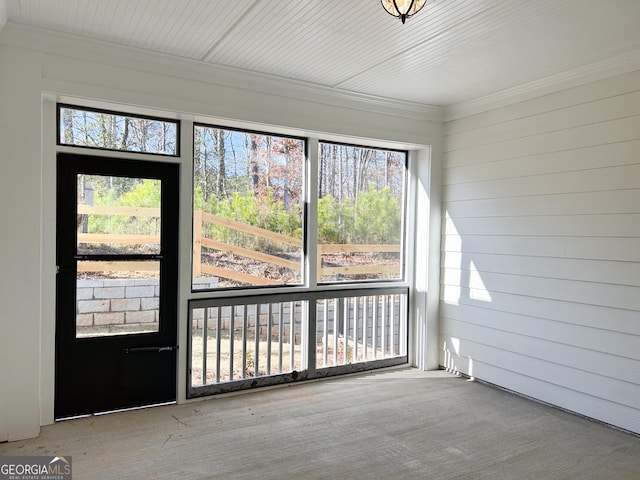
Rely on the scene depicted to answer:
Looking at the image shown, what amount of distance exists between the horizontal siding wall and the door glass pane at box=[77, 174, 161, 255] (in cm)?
288

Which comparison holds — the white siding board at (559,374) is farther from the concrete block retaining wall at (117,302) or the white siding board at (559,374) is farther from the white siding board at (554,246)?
the concrete block retaining wall at (117,302)

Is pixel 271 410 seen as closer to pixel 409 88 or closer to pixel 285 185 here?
pixel 285 185

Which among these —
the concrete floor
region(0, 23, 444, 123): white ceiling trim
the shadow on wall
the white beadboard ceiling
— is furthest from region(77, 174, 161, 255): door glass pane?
the shadow on wall

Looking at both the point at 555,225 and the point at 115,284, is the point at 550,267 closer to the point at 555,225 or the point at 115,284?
the point at 555,225

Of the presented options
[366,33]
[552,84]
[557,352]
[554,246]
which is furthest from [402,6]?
[557,352]

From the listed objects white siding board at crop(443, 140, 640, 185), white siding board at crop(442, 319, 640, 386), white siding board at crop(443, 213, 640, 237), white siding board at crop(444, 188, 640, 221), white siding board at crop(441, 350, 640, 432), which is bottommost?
white siding board at crop(441, 350, 640, 432)

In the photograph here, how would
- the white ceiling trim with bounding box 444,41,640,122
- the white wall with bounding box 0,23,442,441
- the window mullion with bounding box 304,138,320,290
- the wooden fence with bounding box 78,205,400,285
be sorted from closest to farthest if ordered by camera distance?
1. the white wall with bounding box 0,23,442,441
2. the white ceiling trim with bounding box 444,41,640,122
3. the wooden fence with bounding box 78,205,400,285
4. the window mullion with bounding box 304,138,320,290

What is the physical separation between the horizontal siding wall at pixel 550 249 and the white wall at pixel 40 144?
2.38 m

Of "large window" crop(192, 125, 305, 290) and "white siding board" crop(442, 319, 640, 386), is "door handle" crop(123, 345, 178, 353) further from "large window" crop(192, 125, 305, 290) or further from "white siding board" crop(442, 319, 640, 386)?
"white siding board" crop(442, 319, 640, 386)

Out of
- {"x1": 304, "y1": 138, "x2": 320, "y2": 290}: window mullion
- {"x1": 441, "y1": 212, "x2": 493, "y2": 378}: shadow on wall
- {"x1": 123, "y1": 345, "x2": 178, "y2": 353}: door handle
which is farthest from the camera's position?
{"x1": 441, "y1": 212, "x2": 493, "y2": 378}: shadow on wall

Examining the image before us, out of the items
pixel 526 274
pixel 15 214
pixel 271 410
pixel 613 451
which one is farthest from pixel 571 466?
pixel 15 214

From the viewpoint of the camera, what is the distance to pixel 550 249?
3.86m

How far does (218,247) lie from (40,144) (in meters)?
1.49

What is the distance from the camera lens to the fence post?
390cm
